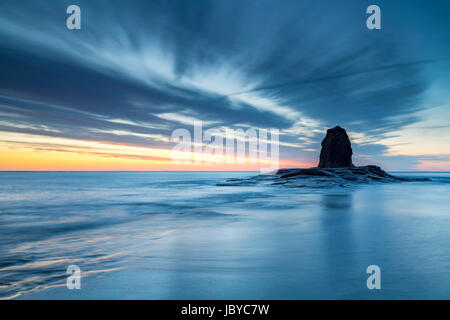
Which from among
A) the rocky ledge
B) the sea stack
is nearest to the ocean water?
the rocky ledge

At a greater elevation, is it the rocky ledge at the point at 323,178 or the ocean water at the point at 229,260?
the rocky ledge at the point at 323,178

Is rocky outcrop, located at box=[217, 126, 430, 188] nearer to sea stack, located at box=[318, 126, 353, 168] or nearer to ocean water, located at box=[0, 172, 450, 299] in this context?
sea stack, located at box=[318, 126, 353, 168]

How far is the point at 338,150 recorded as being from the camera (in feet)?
217

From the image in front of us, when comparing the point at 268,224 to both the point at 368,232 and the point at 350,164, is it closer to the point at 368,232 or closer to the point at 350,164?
the point at 368,232

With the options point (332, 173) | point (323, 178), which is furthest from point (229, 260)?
point (332, 173)

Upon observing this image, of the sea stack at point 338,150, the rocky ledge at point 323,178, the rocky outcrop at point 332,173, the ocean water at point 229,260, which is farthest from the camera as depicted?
the sea stack at point 338,150

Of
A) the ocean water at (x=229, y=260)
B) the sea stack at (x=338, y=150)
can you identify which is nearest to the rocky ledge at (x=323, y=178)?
the sea stack at (x=338, y=150)

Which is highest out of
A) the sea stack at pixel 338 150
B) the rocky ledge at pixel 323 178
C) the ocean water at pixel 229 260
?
the sea stack at pixel 338 150

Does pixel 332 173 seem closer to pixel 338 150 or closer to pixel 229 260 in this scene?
pixel 338 150

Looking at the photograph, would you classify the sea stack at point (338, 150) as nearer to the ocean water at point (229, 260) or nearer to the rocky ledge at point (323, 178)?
the rocky ledge at point (323, 178)

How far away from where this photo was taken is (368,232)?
7.96 metres

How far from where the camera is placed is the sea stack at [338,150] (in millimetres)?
65438
